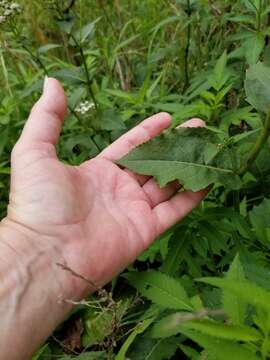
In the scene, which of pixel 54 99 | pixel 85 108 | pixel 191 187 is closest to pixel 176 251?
pixel 191 187

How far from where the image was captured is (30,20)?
14.4ft

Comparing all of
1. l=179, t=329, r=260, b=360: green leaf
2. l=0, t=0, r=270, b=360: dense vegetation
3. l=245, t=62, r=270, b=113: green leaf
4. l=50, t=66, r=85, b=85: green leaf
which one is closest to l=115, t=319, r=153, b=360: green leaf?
l=0, t=0, r=270, b=360: dense vegetation

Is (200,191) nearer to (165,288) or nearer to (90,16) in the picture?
(165,288)

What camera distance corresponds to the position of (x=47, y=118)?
2.04 m

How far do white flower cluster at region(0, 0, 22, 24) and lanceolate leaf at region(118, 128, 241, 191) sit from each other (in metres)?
1.03

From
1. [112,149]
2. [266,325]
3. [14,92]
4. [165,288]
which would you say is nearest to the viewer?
[266,325]

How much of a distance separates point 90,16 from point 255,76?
3.12 m

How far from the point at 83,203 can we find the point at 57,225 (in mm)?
162

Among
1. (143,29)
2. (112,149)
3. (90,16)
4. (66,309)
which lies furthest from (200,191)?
(90,16)

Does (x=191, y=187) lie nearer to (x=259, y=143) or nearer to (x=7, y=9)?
(x=259, y=143)

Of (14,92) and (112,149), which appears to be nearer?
(112,149)

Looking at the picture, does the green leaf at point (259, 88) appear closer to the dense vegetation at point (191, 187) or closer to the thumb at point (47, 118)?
the dense vegetation at point (191, 187)

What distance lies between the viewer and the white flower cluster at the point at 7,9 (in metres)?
2.38

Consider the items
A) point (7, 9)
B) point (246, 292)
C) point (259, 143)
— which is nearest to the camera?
point (246, 292)
